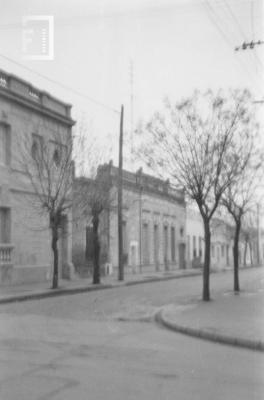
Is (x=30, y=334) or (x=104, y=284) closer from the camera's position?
(x=30, y=334)

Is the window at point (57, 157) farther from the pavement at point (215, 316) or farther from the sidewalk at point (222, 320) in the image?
the sidewalk at point (222, 320)

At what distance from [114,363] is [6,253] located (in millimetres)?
16919

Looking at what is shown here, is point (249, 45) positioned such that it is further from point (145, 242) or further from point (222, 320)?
point (145, 242)

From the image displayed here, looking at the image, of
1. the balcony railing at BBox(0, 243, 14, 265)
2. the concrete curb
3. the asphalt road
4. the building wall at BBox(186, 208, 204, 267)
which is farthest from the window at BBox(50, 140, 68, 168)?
the building wall at BBox(186, 208, 204, 267)

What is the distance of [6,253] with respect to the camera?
24.4 metres

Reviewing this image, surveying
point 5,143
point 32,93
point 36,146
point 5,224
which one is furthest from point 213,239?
point 5,143

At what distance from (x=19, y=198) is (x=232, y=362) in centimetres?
1841

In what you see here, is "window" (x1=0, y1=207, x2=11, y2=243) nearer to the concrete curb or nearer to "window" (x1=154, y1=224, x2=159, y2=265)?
the concrete curb

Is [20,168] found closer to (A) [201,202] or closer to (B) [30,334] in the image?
(A) [201,202]

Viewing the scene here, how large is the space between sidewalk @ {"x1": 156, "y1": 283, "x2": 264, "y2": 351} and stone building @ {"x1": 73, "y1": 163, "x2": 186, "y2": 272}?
11.5 meters

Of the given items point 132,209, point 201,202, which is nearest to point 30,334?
point 201,202

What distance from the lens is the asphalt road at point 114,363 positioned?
21.2 ft

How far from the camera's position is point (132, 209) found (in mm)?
41031

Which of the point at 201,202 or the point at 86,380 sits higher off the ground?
the point at 201,202
